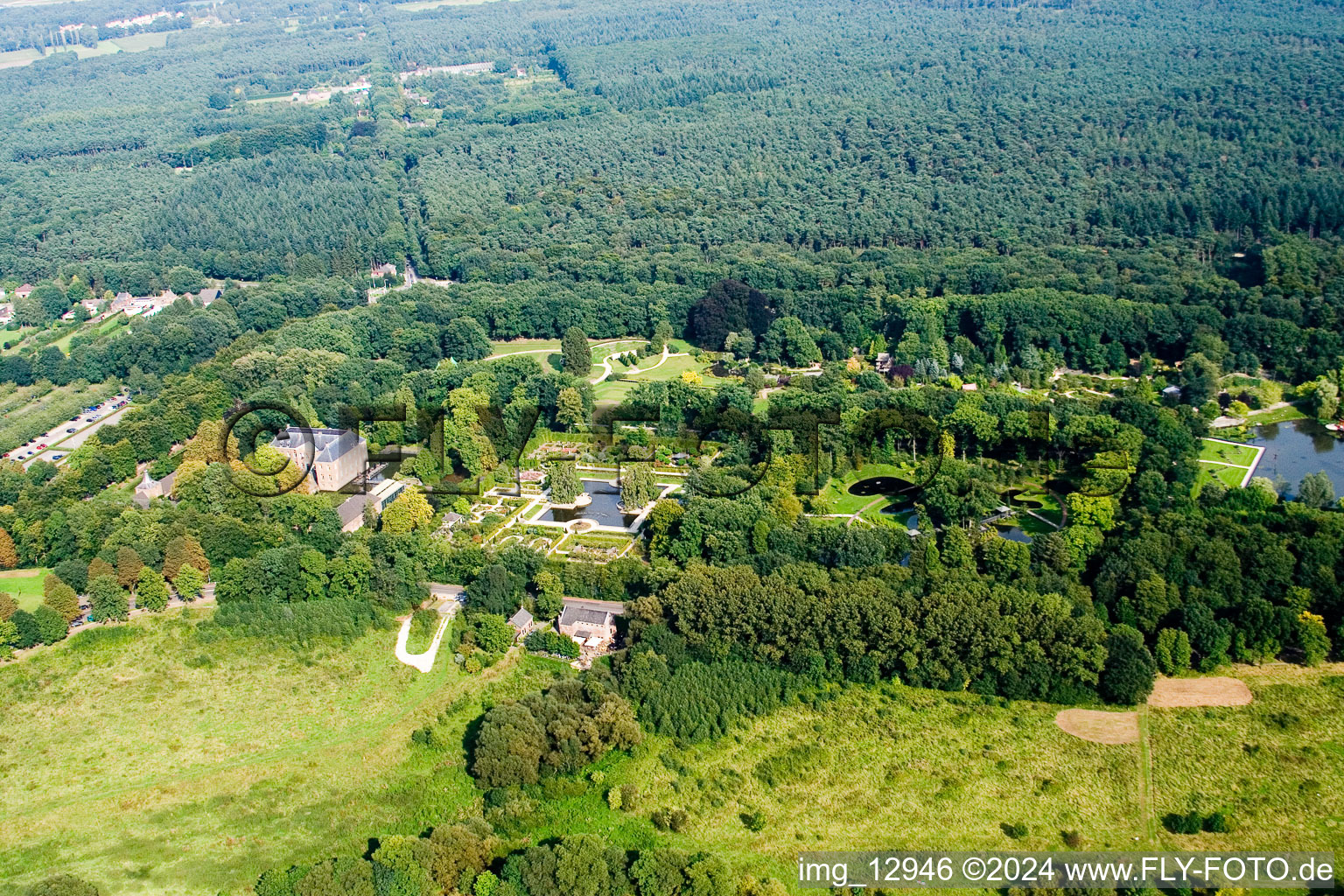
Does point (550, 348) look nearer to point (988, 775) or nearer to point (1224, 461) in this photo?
point (1224, 461)

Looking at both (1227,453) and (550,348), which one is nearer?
(1227,453)

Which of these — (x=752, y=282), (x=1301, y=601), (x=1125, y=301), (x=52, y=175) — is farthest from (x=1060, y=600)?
(x=52, y=175)

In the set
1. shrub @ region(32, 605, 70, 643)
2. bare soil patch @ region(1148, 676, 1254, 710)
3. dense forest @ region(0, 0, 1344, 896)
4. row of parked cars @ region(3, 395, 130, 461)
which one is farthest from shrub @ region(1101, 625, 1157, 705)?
row of parked cars @ region(3, 395, 130, 461)

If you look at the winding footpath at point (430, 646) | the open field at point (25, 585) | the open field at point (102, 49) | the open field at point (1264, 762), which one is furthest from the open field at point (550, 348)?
the open field at point (102, 49)

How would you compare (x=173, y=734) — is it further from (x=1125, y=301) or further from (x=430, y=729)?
(x=1125, y=301)

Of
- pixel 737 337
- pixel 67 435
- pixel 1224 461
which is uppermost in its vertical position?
pixel 67 435

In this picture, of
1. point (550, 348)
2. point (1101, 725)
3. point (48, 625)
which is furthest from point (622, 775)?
point (550, 348)
